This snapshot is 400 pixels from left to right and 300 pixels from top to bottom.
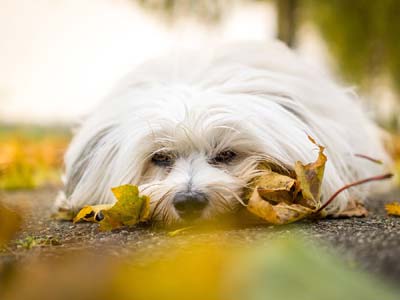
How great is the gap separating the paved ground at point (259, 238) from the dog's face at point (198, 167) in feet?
0.46

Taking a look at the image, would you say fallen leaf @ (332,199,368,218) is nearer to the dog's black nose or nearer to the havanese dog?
the havanese dog

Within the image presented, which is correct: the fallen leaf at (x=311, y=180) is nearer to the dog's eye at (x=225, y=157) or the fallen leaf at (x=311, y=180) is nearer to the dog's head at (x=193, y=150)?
the dog's head at (x=193, y=150)

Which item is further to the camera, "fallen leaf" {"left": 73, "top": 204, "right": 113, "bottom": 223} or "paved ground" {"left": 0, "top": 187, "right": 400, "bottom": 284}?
"fallen leaf" {"left": 73, "top": 204, "right": 113, "bottom": 223}

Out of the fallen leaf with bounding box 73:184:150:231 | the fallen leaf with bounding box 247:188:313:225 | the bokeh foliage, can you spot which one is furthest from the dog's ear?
the bokeh foliage

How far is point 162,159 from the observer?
3.25 metres

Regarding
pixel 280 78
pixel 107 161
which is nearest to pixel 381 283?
pixel 107 161

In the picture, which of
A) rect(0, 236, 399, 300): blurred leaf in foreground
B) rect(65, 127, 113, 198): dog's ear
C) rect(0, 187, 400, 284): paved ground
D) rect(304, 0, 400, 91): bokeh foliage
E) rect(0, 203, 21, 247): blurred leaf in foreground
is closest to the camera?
rect(0, 236, 399, 300): blurred leaf in foreground

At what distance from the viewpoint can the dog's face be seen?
2.83 metres

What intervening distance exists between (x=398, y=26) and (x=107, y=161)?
9.66 meters

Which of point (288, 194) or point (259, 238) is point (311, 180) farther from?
point (259, 238)

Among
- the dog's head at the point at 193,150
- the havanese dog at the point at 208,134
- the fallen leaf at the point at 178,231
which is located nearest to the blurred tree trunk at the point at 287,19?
the havanese dog at the point at 208,134

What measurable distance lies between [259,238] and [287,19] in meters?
8.00

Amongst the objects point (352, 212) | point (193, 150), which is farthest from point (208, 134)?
point (352, 212)

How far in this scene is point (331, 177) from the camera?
3326 mm
